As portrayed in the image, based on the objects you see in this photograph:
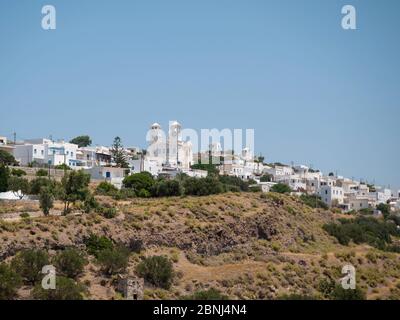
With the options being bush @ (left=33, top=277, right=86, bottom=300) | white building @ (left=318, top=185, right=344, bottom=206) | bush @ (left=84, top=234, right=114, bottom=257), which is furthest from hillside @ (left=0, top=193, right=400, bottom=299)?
white building @ (left=318, top=185, right=344, bottom=206)

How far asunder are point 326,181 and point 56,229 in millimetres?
65705

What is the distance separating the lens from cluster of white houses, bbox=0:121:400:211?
2485 inches

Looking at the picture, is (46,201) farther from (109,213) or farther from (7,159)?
(7,159)

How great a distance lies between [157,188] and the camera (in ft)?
145

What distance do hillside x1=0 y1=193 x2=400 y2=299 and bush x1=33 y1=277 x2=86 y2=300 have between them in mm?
1223

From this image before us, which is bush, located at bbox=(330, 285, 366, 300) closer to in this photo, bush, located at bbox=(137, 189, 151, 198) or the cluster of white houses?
bush, located at bbox=(137, 189, 151, 198)

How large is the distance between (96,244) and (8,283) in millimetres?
7425

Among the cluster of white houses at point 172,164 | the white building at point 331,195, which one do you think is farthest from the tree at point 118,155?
the white building at point 331,195

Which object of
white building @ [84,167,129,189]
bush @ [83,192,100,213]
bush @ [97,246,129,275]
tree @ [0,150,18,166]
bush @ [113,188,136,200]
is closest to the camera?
bush @ [97,246,129,275]

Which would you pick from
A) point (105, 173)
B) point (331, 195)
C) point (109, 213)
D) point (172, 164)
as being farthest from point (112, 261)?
point (172, 164)

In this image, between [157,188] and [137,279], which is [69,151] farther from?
[137,279]
